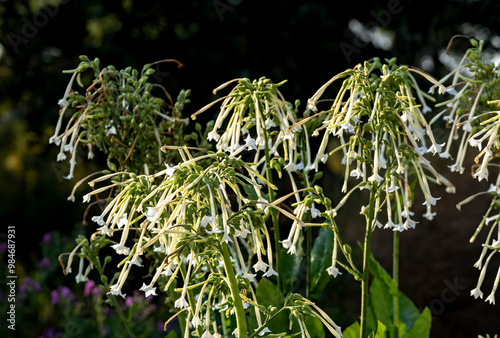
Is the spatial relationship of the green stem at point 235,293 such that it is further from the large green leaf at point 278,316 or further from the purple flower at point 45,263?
the purple flower at point 45,263

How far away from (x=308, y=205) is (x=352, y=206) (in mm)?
3044

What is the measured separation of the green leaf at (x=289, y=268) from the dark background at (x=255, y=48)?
6.84 feet

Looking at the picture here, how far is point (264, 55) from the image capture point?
3520 millimetres

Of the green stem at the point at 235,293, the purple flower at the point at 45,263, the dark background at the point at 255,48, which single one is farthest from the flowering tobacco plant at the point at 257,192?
the purple flower at the point at 45,263

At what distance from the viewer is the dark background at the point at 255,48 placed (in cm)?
322

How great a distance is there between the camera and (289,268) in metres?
1.27

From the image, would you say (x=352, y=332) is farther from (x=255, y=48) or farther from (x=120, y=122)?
(x=255, y=48)

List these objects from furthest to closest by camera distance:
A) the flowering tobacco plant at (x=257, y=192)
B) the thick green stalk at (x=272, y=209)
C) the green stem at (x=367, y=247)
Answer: the thick green stalk at (x=272, y=209), the green stem at (x=367, y=247), the flowering tobacco plant at (x=257, y=192)

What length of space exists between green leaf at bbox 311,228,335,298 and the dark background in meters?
2.05

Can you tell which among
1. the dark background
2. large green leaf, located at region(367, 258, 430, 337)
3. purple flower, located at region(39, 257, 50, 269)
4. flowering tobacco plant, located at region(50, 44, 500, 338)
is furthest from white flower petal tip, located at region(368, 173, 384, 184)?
purple flower, located at region(39, 257, 50, 269)

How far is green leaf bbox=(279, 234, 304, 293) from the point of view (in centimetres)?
124

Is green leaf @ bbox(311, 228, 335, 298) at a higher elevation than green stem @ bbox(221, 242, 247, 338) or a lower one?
lower

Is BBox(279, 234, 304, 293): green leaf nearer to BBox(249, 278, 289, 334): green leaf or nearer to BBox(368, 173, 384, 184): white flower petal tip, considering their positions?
BBox(249, 278, 289, 334): green leaf

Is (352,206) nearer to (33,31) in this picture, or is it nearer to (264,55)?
(264,55)
